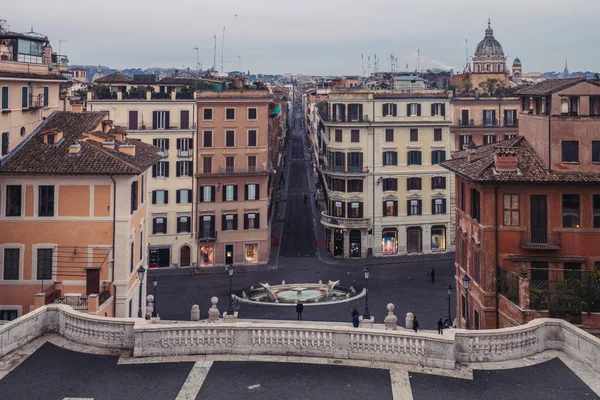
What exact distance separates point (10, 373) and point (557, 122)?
A: 26.6 metres

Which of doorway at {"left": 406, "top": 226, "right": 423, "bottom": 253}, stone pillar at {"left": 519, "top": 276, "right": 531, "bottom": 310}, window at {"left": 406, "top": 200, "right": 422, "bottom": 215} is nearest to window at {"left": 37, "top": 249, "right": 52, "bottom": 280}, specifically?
stone pillar at {"left": 519, "top": 276, "right": 531, "bottom": 310}

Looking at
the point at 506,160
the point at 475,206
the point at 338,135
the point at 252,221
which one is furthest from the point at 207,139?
the point at 506,160

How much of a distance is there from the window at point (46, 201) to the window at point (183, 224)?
3164 centimetres

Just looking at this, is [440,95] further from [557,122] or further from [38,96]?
[38,96]

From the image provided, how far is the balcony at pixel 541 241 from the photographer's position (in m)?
30.2

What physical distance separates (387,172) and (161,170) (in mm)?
25036

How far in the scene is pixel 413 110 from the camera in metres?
70.0

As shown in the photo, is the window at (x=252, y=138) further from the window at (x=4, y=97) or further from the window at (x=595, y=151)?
the window at (x=595, y=151)

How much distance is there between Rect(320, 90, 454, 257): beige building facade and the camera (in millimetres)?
69188

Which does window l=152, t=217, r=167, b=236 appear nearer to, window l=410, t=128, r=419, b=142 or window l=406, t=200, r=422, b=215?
window l=406, t=200, r=422, b=215

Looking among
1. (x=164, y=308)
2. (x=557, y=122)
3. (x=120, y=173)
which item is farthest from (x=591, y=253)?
(x=164, y=308)

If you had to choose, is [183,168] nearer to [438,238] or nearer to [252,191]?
[252,191]

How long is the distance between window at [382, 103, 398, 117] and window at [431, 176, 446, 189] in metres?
8.68

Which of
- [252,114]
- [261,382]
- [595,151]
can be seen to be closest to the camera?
[261,382]
